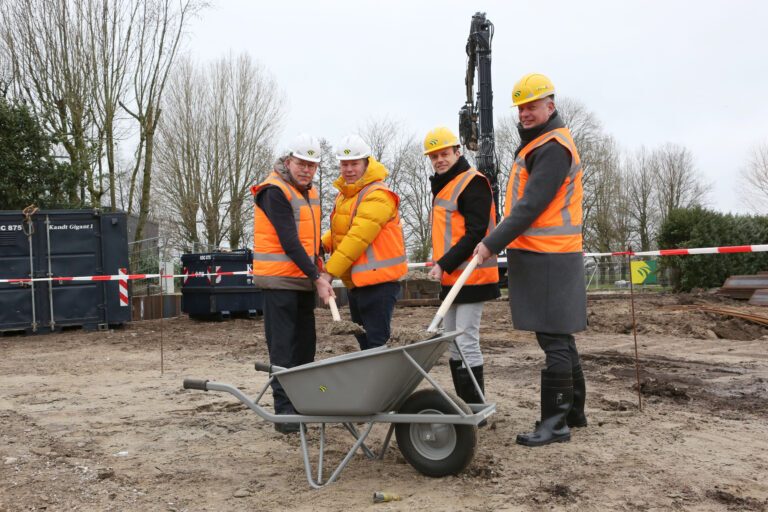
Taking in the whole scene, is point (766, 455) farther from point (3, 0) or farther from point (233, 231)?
point (233, 231)

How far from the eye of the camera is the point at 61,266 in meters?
12.3

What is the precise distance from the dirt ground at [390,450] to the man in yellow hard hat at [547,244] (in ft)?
1.12

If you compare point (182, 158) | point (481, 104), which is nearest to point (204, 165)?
point (182, 158)

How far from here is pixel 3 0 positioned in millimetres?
19188

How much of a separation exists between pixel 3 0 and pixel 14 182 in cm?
648

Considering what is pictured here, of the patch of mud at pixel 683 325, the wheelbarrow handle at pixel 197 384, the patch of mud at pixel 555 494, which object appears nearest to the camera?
the patch of mud at pixel 555 494

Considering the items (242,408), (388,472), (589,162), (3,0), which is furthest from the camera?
(589,162)

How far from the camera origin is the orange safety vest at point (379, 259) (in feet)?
13.8

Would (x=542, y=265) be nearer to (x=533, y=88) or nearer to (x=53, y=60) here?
(x=533, y=88)

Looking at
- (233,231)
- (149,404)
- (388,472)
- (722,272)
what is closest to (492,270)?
(388,472)

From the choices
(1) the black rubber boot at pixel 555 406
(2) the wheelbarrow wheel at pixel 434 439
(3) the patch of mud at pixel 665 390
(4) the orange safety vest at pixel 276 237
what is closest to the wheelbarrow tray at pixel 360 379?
(2) the wheelbarrow wheel at pixel 434 439

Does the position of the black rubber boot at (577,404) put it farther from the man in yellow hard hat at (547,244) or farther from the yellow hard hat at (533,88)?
the yellow hard hat at (533,88)

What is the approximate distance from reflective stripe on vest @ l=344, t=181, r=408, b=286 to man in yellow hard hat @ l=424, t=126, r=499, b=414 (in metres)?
0.26

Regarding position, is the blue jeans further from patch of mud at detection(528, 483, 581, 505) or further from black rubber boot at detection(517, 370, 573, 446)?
patch of mud at detection(528, 483, 581, 505)
